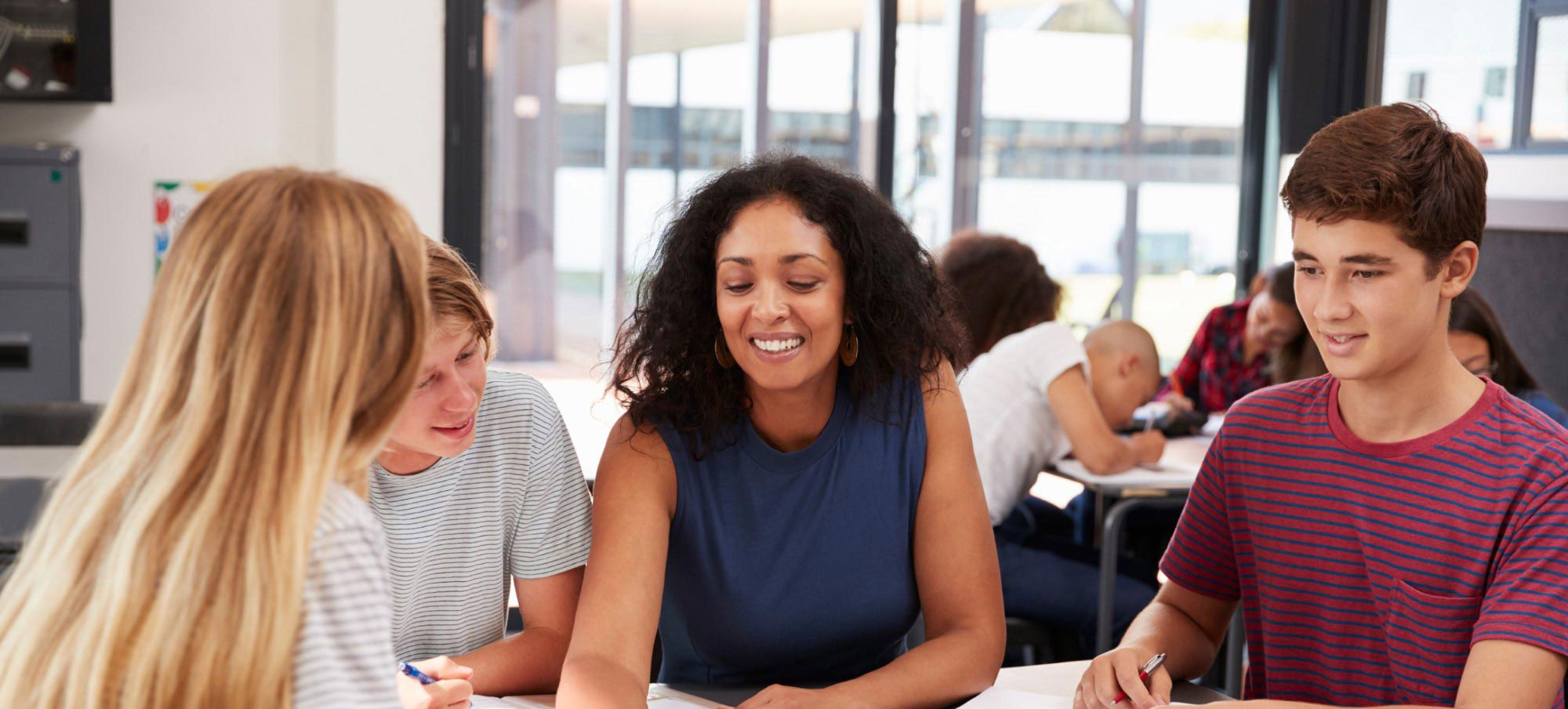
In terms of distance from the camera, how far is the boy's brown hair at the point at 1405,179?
4.27ft

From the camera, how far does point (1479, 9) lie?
4445 mm

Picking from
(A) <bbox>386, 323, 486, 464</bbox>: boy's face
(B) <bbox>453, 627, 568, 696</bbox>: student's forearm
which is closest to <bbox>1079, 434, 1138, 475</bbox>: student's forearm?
(B) <bbox>453, 627, 568, 696</bbox>: student's forearm

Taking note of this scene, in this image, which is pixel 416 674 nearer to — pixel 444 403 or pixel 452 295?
pixel 444 403

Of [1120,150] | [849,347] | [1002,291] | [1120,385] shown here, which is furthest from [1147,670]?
[1120,150]

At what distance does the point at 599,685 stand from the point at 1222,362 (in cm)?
323

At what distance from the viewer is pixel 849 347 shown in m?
1.71

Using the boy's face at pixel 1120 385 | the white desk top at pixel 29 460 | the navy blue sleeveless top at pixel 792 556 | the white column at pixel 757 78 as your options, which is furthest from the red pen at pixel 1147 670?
the white column at pixel 757 78

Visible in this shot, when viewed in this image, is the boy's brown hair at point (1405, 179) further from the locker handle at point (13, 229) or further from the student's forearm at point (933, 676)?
the locker handle at point (13, 229)

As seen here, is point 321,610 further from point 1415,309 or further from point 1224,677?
point 1224,677

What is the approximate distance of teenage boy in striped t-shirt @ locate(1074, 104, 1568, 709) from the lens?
126 centimetres

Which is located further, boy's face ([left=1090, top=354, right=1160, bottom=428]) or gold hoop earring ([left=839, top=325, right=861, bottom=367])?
boy's face ([left=1090, top=354, right=1160, bottom=428])

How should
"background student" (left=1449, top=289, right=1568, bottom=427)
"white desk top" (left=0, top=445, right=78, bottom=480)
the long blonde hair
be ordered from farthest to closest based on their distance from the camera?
"background student" (left=1449, top=289, right=1568, bottom=427)
"white desk top" (left=0, top=445, right=78, bottom=480)
the long blonde hair

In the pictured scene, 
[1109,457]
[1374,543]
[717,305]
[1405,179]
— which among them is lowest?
[1109,457]

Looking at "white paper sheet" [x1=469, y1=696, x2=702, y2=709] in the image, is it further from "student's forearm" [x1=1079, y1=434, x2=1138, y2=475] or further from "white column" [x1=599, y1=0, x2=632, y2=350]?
"white column" [x1=599, y1=0, x2=632, y2=350]
